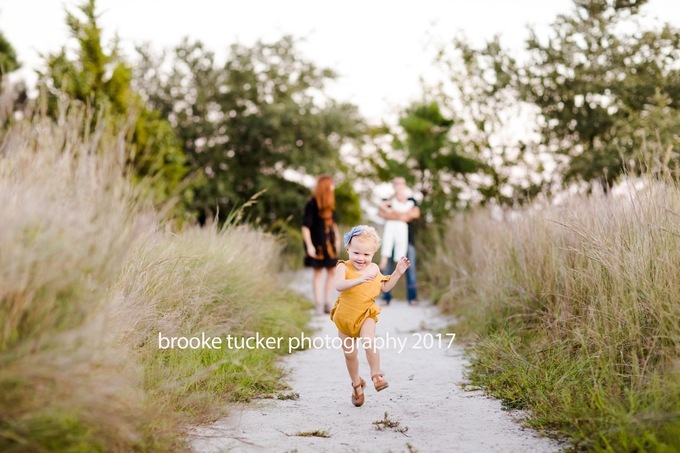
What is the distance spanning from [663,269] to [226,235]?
513 cm

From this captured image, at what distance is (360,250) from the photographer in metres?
4.38

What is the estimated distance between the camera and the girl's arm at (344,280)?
4176mm

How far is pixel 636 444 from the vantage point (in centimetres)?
282

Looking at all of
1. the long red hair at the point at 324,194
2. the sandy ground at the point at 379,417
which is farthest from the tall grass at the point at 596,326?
the long red hair at the point at 324,194

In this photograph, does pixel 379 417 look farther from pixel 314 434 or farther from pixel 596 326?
pixel 596 326

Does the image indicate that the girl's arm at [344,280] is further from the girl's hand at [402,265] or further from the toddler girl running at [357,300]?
the girl's hand at [402,265]

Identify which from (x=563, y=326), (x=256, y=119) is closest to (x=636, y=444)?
(x=563, y=326)

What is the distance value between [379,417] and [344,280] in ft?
3.06

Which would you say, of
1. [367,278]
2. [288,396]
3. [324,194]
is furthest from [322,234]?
[367,278]

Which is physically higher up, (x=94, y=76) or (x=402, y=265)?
(x=94, y=76)

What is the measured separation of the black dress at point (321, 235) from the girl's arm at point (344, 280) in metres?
4.89

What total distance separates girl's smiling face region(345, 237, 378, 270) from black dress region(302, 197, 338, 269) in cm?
487

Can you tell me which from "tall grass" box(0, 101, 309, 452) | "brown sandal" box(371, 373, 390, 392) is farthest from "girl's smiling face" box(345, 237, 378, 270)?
"tall grass" box(0, 101, 309, 452)

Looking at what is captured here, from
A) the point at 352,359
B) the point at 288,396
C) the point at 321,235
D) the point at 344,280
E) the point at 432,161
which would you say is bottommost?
the point at 288,396
